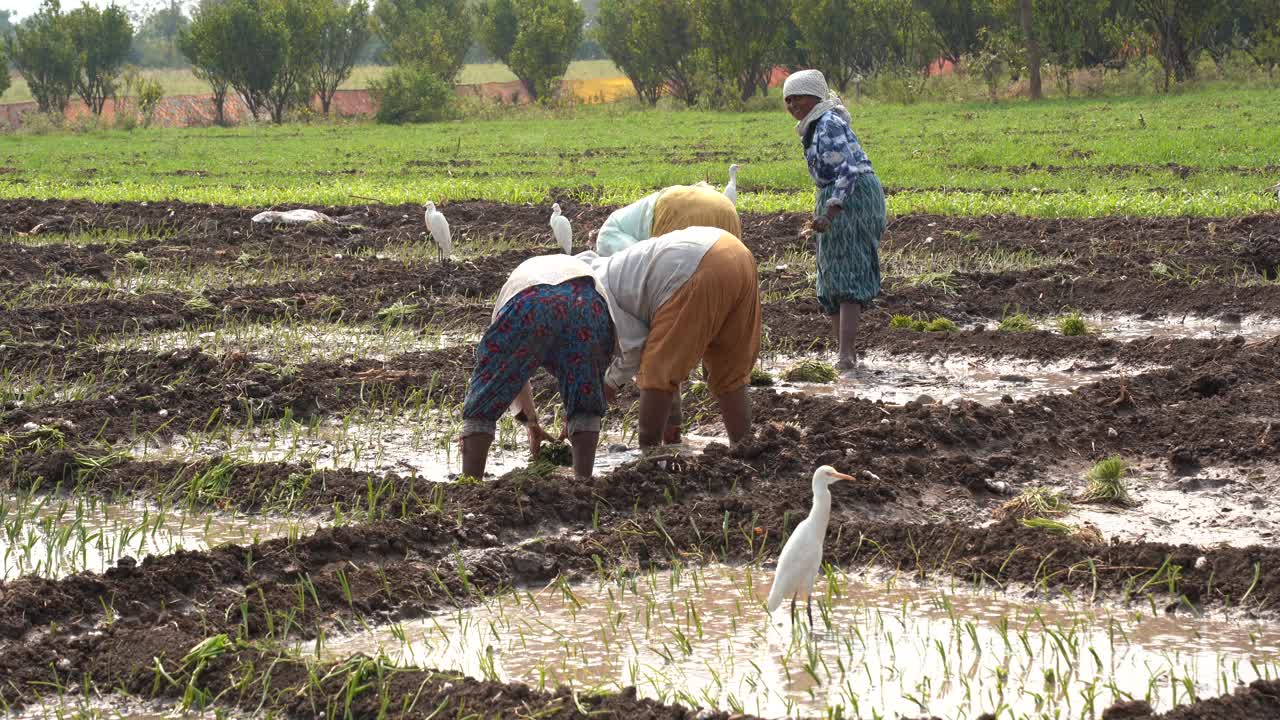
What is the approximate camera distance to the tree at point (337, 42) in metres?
53.5

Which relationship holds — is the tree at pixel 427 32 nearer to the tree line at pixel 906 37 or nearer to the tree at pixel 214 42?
the tree line at pixel 906 37

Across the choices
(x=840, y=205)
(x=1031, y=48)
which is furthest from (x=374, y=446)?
(x=1031, y=48)

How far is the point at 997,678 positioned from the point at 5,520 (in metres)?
3.99

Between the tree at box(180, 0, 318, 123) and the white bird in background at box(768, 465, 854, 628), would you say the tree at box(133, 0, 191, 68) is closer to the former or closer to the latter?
the tree at box(180, 0, 318, 123)

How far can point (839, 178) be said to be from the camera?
834 cm

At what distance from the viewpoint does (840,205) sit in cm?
835

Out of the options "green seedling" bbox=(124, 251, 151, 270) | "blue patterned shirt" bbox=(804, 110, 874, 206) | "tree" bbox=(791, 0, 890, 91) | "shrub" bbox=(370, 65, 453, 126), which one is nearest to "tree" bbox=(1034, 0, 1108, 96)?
"tree" bbox=(791, 0, 890, 91)

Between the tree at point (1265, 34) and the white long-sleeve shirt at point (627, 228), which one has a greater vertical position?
the tree at point (1265, 34)

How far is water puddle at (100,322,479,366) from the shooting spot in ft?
30.7

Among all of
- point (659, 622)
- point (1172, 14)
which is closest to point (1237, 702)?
point (659, 622)

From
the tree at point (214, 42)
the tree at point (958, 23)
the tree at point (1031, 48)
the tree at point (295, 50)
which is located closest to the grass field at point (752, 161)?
the tree at point (1031, 48)

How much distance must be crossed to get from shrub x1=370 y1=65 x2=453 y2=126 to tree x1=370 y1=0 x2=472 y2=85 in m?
8.10

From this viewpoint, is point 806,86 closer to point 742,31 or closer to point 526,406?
point 526,406

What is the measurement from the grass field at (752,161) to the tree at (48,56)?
13310mm
